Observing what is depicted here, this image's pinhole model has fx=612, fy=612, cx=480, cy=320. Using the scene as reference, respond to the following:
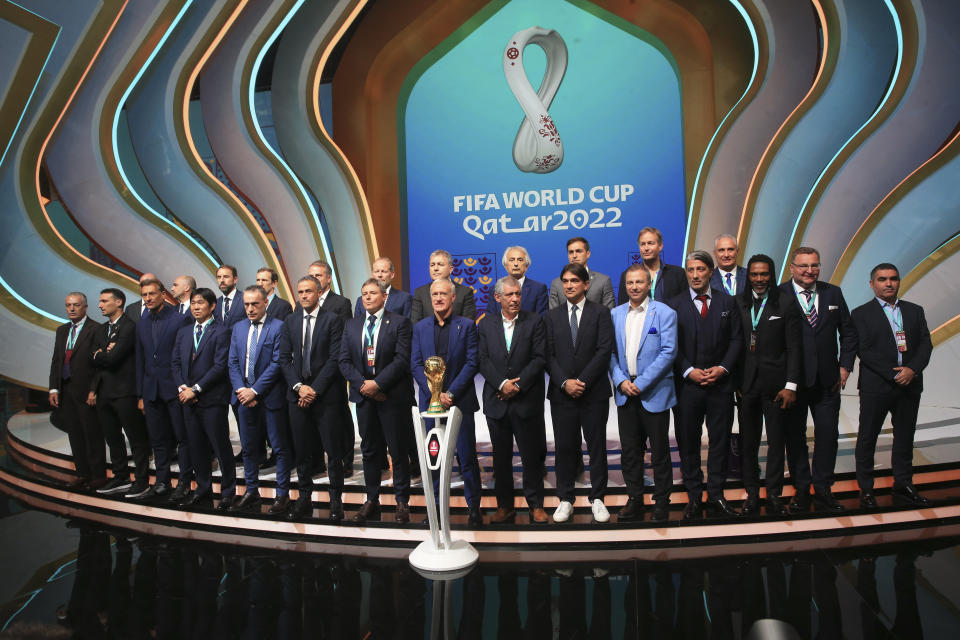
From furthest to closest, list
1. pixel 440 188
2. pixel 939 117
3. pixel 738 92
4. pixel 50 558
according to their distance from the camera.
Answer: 1. pixel 440 188
2. pixel 738 92
3. pixel 939 117
4. pixel 50 558

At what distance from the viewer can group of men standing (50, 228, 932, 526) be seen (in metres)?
3.60

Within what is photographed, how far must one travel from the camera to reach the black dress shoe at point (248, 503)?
4016 mm

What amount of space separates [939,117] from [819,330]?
4072 mm

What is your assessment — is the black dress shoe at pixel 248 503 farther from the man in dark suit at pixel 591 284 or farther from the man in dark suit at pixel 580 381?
the man in dark suit at pixel 591 284

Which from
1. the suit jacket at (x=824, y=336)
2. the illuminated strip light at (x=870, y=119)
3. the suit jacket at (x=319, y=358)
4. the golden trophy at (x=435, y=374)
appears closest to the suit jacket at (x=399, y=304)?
the suit jacket at (x=319, y=358)

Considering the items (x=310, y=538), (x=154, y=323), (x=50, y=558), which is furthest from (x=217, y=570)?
(x=154, y=323)

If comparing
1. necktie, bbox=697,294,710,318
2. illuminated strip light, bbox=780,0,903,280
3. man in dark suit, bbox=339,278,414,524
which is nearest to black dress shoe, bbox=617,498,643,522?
necktie, bbox=697,294,710,318

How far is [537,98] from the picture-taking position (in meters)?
7.58

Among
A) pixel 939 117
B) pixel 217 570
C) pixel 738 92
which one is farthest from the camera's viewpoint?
pixel 738 92

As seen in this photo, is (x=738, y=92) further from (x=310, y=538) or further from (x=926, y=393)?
(x=310, y=538)

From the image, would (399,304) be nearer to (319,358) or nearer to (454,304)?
(454,304)

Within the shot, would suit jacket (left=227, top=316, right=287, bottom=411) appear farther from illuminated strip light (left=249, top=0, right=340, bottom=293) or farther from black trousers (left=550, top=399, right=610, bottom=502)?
illuminated strip light (left=249, top=0, right=340, bottom=293)

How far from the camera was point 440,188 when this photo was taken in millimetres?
7969

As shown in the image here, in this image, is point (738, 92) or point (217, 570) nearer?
point (217, 570)
